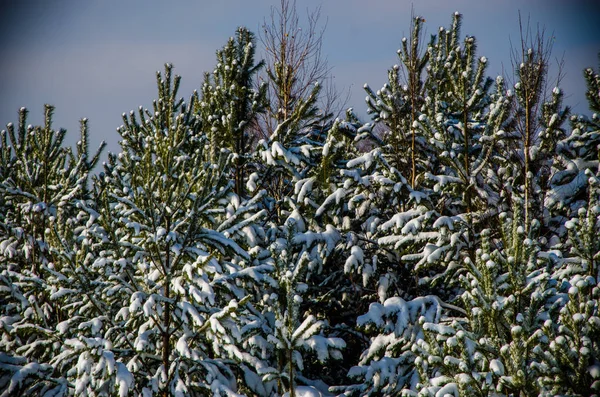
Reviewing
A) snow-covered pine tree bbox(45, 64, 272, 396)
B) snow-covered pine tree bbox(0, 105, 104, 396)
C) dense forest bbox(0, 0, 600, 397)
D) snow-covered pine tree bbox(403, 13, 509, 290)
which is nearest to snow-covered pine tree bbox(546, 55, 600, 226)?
dense forest bbox(0, 0, 600, 397)

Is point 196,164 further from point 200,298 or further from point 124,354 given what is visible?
point 124,354

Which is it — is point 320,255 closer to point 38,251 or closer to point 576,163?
point 576,163

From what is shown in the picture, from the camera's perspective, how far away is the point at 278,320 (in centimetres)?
620

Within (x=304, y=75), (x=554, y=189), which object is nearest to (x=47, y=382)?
(x=554, y=189)

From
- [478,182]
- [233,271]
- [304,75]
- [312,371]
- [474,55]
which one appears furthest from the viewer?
[304,75]

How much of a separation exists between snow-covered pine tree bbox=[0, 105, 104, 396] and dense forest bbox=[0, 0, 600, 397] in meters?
0.04

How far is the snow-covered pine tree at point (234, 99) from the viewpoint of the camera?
9.77 metres

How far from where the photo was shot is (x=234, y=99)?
32.6ft

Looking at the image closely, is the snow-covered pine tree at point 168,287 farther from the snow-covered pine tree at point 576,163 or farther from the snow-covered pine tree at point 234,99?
the snow-covered pine tree at point 576,163

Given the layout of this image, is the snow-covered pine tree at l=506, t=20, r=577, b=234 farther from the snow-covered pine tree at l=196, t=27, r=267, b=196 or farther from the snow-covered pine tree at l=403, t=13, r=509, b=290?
the snow-covered pine tree at l=196, t=27, r=267, b=196

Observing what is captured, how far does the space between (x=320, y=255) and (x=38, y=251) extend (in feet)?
18.4

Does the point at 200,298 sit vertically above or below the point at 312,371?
above

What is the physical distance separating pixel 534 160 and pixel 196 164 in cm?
526

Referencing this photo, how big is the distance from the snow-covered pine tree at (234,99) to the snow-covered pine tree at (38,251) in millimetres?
2840
